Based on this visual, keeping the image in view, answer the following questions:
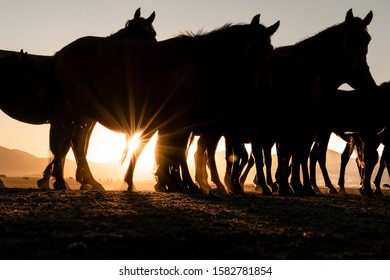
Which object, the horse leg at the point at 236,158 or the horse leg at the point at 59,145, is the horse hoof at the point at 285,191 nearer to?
the horse leg at the point at 236,158

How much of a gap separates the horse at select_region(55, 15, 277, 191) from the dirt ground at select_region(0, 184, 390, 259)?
3.40m

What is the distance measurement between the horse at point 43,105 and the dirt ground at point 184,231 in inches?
181

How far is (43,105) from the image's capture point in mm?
12195

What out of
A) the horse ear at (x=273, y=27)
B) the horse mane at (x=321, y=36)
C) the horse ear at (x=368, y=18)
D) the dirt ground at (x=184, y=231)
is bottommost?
the dirt ground at (x=184, y=231)

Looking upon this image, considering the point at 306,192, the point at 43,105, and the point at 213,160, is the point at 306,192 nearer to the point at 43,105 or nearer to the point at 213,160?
the point at 213,160

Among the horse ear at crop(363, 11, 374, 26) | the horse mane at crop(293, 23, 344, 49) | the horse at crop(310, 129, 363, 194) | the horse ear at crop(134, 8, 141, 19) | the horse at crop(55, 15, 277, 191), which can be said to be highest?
the horse ear at crop(134, 8, 141, 19)

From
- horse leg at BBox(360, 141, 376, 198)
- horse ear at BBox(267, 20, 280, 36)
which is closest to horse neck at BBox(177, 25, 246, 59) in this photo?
horse ear at BBox(267, 20, 280, 36)

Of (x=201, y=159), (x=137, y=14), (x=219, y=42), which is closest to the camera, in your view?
(x=219, y=42)

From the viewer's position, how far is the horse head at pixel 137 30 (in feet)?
42.5

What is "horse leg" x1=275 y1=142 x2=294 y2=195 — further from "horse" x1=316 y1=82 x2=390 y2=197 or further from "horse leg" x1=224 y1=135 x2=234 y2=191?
"horse" x1=316 y1=82 x2=390 y2=197

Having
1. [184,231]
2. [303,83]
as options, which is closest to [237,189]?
[303,83]

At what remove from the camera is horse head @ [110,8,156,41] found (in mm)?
12961

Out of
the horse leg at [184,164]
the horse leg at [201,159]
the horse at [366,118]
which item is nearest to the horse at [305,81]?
the horse at [366,118]

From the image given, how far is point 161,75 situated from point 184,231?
5.71m
